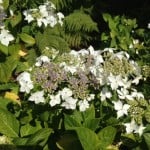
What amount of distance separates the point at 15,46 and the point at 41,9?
428mm

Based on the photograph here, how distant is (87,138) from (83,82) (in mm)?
408

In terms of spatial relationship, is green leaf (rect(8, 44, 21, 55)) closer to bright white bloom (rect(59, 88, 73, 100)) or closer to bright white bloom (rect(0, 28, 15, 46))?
bright white bloom (rect(0, 28, 15, 46))

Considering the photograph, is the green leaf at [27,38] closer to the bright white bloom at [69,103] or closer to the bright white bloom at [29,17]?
the bright white bloom at [29,17]

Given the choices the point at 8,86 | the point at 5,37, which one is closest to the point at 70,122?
the point at 8,86

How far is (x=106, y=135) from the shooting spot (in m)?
3.82

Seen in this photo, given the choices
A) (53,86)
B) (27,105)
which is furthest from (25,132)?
(53,86)

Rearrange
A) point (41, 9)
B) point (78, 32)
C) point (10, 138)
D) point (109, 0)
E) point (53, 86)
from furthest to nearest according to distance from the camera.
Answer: point (109, 0) < point (78, 32) < point (41, 9) < point (10, 138) < point (53, 86)

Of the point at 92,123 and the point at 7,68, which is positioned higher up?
the point at 7,68

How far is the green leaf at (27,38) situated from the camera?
5031 millimetres

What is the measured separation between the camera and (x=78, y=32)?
5.46 m

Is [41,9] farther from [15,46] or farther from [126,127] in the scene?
[126,127]

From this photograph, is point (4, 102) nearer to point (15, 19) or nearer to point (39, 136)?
point (39, 136)

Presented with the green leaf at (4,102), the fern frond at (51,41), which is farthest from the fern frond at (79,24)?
the green leaf at (4,102)

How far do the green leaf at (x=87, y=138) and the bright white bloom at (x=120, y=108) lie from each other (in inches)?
9.1
